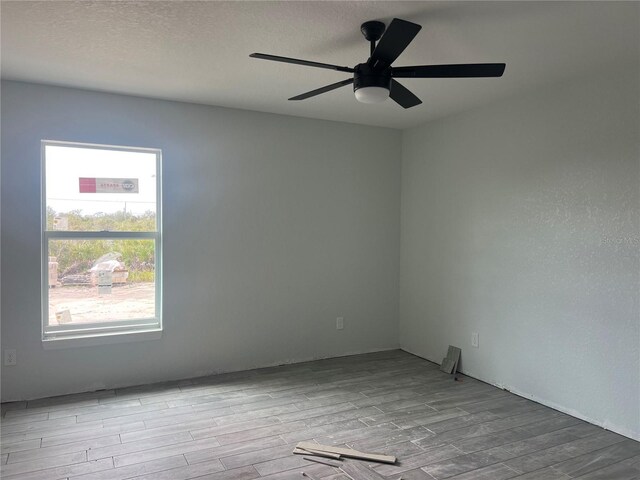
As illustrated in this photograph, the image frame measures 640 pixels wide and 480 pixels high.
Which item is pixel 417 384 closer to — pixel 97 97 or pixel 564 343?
pixel 564 343

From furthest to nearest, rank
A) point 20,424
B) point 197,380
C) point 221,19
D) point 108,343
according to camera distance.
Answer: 1. point 197,380
2. point 108,343
3. point 20,424
4. point 221,19

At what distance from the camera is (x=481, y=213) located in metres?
3.99

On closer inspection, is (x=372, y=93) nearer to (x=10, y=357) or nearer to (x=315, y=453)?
(x=315, y=453)

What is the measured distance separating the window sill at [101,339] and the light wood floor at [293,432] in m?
0.40

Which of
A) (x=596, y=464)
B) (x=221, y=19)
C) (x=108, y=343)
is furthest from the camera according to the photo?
(x=108, y=343)

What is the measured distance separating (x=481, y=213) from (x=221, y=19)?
273 cm

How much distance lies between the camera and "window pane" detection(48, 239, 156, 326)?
3.59 metres

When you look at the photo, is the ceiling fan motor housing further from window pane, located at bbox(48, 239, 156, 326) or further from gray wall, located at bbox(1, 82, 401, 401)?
window pane, located at bbox(48, 239, 156, 326)

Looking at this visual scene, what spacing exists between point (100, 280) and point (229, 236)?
114 cm

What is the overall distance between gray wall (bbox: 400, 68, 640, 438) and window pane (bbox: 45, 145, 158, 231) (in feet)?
9.01

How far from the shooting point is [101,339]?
363 centimetres

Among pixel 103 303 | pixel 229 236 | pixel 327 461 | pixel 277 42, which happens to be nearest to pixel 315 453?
pixel 327 461

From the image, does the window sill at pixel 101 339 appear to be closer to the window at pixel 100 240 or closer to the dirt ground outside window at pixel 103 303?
the window at pixel 100 240

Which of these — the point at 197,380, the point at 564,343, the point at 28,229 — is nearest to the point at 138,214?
the point at 28,229
